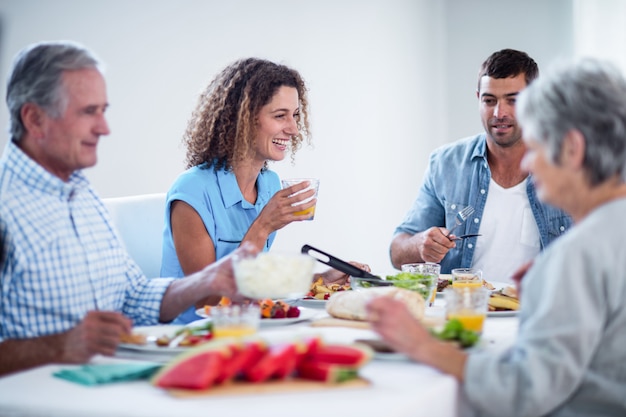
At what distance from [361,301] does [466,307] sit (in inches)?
12.8

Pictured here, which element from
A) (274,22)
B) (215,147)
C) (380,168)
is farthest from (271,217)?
(380,168)

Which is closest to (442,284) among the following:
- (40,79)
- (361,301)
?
(361,301)

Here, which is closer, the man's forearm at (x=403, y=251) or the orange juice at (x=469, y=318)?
the orange juice at (x=469, y=318)

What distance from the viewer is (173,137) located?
3.89 meters

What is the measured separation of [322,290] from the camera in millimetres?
2516

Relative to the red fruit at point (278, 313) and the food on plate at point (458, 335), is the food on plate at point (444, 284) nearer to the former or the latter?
the red fruit at point (278, 313)

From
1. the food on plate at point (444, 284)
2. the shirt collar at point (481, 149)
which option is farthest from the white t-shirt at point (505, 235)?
the food on plate at point (444, 284)

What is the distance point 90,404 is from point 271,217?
1.42 meters

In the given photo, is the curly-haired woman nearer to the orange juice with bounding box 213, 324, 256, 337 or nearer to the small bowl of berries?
the small bowl of berries

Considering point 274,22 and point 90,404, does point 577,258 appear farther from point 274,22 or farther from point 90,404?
point 274,22

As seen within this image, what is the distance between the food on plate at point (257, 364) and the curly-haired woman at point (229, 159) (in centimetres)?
131

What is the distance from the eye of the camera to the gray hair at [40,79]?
200 centimetres

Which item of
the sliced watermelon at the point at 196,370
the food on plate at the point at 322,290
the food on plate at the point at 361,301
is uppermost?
the sliced watermelon at the point at 196,370

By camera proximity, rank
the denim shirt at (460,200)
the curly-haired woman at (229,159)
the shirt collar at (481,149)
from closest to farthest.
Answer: the curly-haired woman at (229,159), the denim shirt at (460,200), the shirt collar at (481,149)
